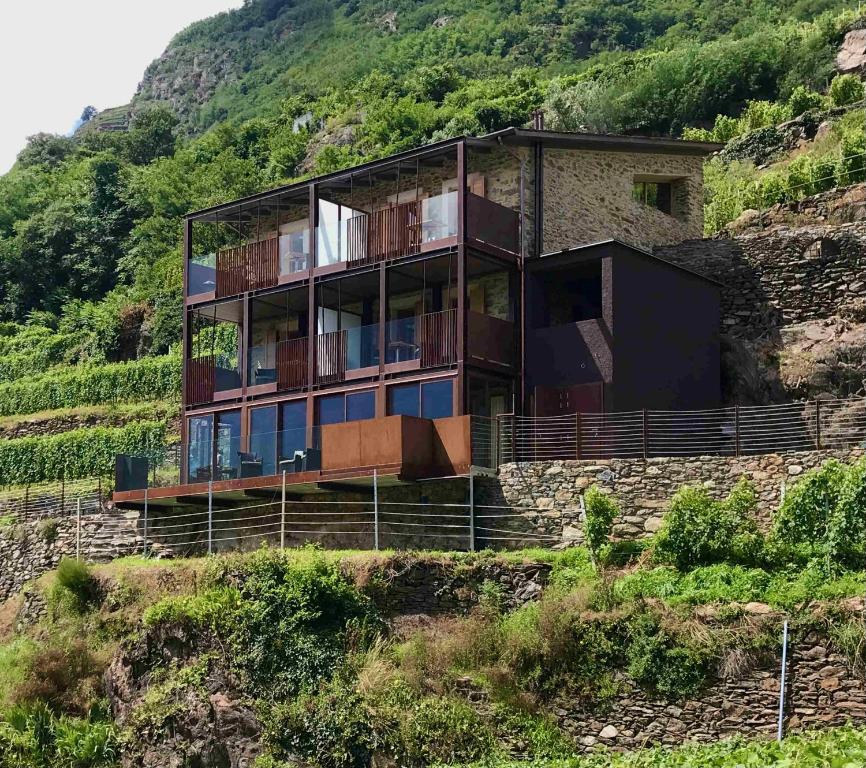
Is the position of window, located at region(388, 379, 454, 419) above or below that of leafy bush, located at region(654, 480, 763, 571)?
above

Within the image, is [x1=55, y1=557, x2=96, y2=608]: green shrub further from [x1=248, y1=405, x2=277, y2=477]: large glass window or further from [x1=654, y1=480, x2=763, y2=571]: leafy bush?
[x1=654, y1=480, x2=763, y2=571]: leafy bush

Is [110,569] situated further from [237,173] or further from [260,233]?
[237,173]

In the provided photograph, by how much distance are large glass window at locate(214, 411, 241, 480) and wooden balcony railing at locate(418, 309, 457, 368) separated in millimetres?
5121

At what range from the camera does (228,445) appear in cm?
3650

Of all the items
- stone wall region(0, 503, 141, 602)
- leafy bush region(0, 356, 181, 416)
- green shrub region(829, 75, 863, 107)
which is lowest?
stone wall region(0, 503, 141, 602)

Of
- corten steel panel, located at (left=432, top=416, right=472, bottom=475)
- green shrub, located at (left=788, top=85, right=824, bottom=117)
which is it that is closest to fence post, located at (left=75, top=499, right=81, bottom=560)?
corten steel panel, located at (left=432, top=416, right=472, bottom=475)

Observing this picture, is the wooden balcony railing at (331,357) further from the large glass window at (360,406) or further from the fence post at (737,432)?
the fence post at (737,432)

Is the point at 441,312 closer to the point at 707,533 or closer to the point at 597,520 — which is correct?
the point at 597,520

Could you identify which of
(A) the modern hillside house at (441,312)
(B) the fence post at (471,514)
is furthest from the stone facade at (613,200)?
(B) the fence post at (471,514)

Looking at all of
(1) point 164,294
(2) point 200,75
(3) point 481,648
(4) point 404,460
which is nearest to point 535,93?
(1) point 164,294

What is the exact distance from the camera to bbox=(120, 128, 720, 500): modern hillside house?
33906 mm

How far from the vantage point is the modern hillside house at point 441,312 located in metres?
33.9

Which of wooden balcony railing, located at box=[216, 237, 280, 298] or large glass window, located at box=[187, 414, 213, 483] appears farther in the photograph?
wooden balcony railing, located at box=[216, 237, 280, 298]

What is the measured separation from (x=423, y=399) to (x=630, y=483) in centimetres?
634
